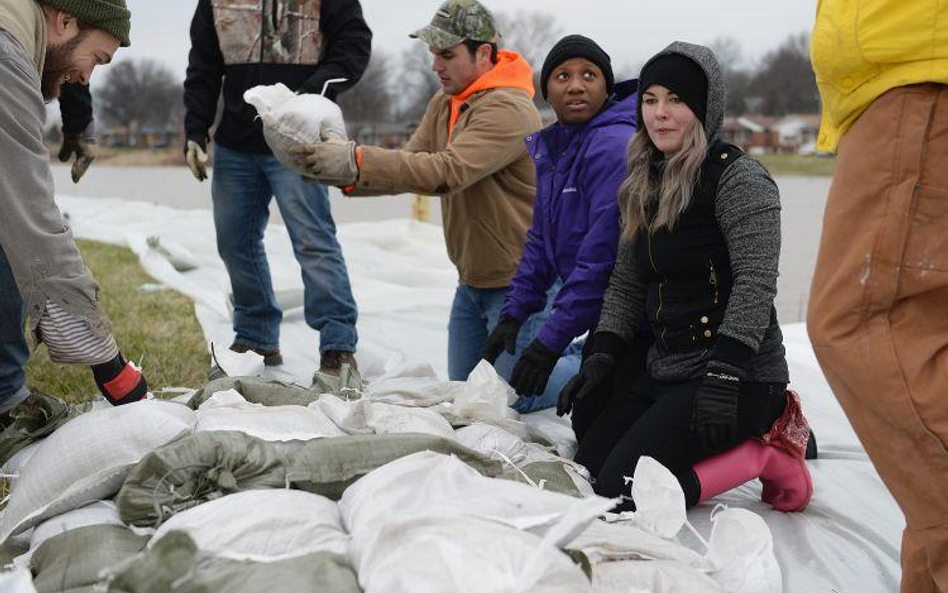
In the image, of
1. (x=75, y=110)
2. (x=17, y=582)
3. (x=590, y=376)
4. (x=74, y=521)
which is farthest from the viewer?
(x=75, y=110)

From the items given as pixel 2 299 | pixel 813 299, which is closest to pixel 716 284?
Result: pixel 813 299

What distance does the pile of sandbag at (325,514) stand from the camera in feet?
4.69

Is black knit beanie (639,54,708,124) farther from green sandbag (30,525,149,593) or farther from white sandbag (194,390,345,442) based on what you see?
green sandbag (30,525,149,593)

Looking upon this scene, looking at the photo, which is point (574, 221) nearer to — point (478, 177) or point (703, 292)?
point (478, 177)

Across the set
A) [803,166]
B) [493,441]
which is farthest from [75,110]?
[803,166]

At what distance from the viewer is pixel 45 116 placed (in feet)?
7.52


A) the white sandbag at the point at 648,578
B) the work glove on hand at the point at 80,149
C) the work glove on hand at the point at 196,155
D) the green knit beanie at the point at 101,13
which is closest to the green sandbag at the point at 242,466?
the white sandbag at the point at 648,578

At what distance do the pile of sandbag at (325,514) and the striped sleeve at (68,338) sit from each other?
24 cm

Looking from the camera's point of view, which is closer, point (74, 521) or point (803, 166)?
point (74, 521)

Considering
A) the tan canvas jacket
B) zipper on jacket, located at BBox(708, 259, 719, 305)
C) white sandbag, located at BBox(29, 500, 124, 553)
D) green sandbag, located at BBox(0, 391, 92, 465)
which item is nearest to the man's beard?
green sandbag, located at BBox(0, 391, 92, 465)

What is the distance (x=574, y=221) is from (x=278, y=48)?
1404mm

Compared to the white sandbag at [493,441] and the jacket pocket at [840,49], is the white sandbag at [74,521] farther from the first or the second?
the jacket pocket at [840,49]

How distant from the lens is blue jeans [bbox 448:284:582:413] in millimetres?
3250

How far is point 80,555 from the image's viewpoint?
1655 millimetres
